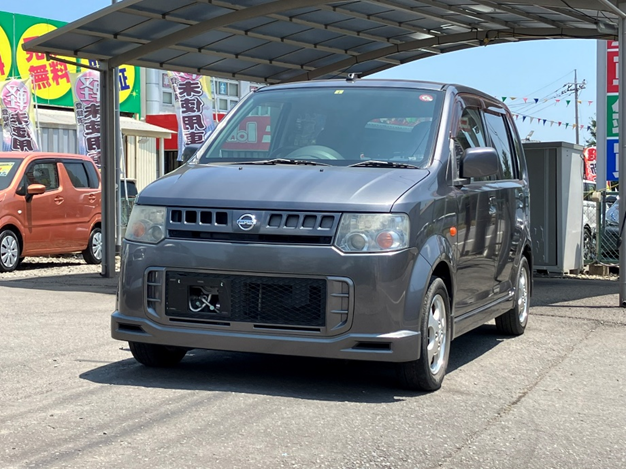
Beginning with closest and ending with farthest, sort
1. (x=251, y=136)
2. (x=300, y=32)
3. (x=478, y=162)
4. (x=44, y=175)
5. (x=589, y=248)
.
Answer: (x=478, y=162) < (x=251, y=136) < (x=300, y=32) < (x=44, y=175) < (x=589, y=248)

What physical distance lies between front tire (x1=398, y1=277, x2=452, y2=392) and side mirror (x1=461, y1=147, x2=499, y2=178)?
2.78 ft

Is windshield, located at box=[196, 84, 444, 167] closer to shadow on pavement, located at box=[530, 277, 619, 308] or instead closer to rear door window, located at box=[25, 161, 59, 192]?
shadow on pavement, located at box=[530, 277, 619, 308]

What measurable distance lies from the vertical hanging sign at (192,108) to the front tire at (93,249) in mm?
5973

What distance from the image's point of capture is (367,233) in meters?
5.64

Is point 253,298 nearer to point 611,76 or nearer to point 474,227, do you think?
point 474,227

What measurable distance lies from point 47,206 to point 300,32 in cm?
504

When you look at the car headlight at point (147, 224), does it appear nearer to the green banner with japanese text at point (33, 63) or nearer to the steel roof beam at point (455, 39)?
the steel roof beam at point (455, 39)

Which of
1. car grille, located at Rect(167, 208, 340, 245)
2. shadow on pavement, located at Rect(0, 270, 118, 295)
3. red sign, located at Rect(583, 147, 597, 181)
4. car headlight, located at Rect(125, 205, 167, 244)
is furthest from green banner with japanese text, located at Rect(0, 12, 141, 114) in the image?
car grille, located at Rect(167, 208, 340, 245)

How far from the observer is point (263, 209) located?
575cm

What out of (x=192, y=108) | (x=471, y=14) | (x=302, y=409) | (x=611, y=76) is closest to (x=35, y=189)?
(x=471, y=14)

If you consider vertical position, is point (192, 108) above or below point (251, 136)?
above

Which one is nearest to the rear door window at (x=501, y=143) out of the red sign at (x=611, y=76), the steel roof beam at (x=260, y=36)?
the steel roof beam at (x=260, y=36)

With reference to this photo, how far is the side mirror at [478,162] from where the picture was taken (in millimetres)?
6617

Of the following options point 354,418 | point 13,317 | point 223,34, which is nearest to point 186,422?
point 354,418
